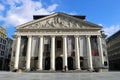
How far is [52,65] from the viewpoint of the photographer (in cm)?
4081

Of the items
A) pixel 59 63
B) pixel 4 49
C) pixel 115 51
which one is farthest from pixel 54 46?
pixel 4 49

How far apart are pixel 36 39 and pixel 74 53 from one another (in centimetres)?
1190

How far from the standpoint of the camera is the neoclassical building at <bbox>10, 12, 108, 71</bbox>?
41344mm

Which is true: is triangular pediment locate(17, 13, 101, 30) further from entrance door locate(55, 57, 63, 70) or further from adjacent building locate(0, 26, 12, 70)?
adjacent building locate(0, 26, 12, 70)

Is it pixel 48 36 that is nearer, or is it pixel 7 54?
pixel 48 36

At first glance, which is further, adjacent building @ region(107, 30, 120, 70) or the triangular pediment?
adjacent building @ region(107, 30, 120, 70)

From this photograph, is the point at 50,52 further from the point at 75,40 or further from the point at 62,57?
the point at 75,40

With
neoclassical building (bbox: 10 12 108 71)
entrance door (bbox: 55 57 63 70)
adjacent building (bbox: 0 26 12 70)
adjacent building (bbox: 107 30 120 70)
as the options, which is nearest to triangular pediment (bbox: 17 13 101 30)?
neoclassical building (bbox: 10 12 108 71)

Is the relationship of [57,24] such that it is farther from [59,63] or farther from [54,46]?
[59,63]

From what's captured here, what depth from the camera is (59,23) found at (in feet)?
144

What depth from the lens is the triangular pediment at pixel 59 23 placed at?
43469 mm

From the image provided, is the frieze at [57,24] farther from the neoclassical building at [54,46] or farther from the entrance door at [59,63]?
the entrance door at [59,63]

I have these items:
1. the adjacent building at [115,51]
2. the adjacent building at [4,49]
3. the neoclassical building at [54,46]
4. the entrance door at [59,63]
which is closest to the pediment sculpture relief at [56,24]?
the neoclassical building at [54,46]

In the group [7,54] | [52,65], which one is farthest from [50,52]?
[7,54]
